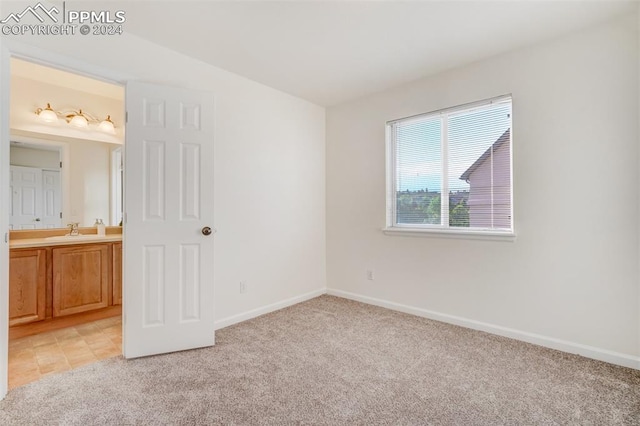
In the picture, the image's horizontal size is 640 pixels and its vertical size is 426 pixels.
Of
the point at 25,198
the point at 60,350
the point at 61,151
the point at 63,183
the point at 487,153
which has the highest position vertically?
the point at 61,151

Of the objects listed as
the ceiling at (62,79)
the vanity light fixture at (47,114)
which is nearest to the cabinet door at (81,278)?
the vanity light fixture at (47,114)

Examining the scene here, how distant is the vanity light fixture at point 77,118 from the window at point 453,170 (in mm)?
3409

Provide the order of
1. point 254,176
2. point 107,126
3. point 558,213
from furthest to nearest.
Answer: point 107,126 < point 254,176 < point 558,213

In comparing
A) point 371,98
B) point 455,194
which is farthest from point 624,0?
point 371,98

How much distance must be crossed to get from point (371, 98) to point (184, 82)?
2058mm

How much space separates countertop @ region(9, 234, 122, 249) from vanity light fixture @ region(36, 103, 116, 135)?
50.6 inches

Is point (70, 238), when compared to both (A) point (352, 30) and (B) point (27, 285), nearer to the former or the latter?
(B) point (27, 285)

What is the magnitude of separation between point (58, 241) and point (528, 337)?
4.46 metres

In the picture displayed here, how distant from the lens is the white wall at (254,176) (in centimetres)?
248

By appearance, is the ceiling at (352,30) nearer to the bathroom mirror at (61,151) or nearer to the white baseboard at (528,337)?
the bathroom mirror at (61,151)

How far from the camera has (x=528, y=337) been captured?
8.31 ft

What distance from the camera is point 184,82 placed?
267 centimetres

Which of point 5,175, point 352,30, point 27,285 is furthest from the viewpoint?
point 27,285

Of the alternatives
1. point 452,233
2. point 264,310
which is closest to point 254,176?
point 264,310
